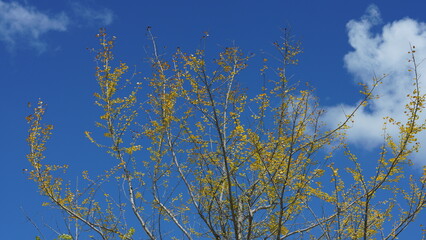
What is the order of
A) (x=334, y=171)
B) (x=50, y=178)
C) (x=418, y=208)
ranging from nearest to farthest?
1. (x=418, y=208)
2. (x=334, y=171)
3. (x=50, y=178)

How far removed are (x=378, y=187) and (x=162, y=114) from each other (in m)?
3.80

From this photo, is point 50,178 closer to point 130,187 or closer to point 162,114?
point 130,187

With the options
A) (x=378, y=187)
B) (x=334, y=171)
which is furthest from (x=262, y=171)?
(x=378, y=187)

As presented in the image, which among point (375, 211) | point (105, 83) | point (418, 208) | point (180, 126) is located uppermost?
point (105, 83)

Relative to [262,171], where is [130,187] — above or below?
above

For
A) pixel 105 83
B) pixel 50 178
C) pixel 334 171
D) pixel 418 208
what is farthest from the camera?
pixel 105 83

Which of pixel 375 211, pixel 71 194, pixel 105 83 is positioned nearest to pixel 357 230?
pixel 375 211

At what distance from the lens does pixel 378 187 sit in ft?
21.5

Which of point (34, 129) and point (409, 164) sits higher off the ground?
point (34, 129)

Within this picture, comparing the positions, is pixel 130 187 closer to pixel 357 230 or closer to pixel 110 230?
pixel 110 230

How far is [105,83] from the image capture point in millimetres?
9047

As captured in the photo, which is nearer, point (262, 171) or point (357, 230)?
point (262, 171)

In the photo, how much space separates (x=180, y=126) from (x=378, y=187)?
329 cm

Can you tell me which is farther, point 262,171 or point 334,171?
point 334,171
